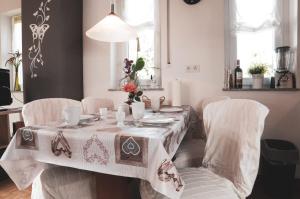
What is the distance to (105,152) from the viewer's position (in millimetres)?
1046

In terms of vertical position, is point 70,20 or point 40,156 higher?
point 70,20

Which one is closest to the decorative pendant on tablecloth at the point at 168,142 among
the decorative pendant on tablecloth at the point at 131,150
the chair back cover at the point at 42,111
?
the decorative pendant on tablecloth at the point at 131,150

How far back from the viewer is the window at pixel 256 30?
7.90 feet

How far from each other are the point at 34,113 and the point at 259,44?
7.74ft

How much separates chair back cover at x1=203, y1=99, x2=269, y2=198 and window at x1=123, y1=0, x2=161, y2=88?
148 cm

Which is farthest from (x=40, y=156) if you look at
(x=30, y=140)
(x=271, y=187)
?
(x=271, y=187)

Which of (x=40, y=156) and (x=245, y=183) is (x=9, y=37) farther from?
(x=245, y=183)

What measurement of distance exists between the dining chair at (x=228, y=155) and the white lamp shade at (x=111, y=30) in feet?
3.05

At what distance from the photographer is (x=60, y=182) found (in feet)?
4.44

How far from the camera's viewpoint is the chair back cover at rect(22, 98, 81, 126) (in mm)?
1697

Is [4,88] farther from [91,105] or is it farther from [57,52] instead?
[91,105]

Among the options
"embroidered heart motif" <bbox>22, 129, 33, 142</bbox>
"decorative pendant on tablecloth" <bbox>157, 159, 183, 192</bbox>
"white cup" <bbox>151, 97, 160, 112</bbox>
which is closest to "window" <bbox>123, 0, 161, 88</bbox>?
"white cup" <bbox>151, 97, 160, 112</bbox>

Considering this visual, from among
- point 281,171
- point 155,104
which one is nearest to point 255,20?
point 155,104

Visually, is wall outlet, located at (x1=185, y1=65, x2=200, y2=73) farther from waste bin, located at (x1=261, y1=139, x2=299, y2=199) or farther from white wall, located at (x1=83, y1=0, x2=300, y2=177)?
waste bin, located at (x1=261, y1=139, x2=299, y2=199)
